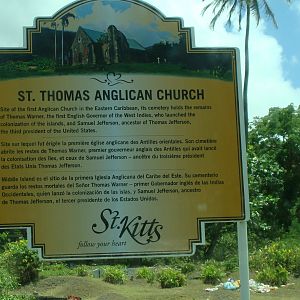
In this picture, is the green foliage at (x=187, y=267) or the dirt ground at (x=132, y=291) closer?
the dirt ground at (x=132, y=291)

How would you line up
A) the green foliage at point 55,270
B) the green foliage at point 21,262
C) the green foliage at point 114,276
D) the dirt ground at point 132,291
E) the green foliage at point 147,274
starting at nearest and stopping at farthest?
the dirt ground at point 132,291
the green foliage at point 21,262
the green foliage at point 114,276
the green foliage at point 147,274
the green foliage at point 55,270

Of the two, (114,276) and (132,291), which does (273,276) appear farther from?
(114,276)

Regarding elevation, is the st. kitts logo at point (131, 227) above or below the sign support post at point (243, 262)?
above

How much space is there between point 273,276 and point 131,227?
1244cm

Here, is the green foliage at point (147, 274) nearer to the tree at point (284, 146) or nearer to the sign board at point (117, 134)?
the sign board at point (117, 134)

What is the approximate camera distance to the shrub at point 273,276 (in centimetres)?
1720

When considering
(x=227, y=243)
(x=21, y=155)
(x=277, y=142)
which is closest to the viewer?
(x=21, y=155)

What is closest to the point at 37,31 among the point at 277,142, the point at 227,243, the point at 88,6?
the point at 88,6

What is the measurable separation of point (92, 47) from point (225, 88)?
129 cm

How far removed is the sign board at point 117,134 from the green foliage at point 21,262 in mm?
12074

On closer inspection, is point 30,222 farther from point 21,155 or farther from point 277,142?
point 277,142

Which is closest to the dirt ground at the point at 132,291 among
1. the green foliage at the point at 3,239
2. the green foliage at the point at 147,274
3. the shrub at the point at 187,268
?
the green foliage at the point at 147,274

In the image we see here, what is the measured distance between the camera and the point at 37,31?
18.9 feet

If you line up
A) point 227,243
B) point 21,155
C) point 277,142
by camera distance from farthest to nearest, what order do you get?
point 277,142
point 227,243
point 21,155
